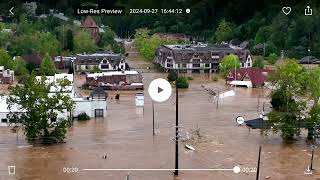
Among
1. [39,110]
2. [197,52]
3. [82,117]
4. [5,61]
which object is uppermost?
[197,52]

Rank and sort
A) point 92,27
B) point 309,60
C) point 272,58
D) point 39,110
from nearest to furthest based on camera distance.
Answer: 1. point 39,110
2. point 309,60
3. point 272,58
4. point 92,27

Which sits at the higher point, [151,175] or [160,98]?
[160,98]

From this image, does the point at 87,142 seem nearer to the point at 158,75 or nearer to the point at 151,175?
the point at 151,175

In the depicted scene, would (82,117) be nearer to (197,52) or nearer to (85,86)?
(85,86)

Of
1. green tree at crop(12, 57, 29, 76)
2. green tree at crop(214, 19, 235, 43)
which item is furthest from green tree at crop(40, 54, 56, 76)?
green tree at crop(214, 19, 235, 43)

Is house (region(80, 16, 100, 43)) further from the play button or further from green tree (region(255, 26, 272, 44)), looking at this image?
the play button

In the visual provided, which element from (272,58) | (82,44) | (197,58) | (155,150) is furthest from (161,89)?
(82,44)

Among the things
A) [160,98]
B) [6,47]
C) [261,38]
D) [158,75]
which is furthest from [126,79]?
[160,98]
